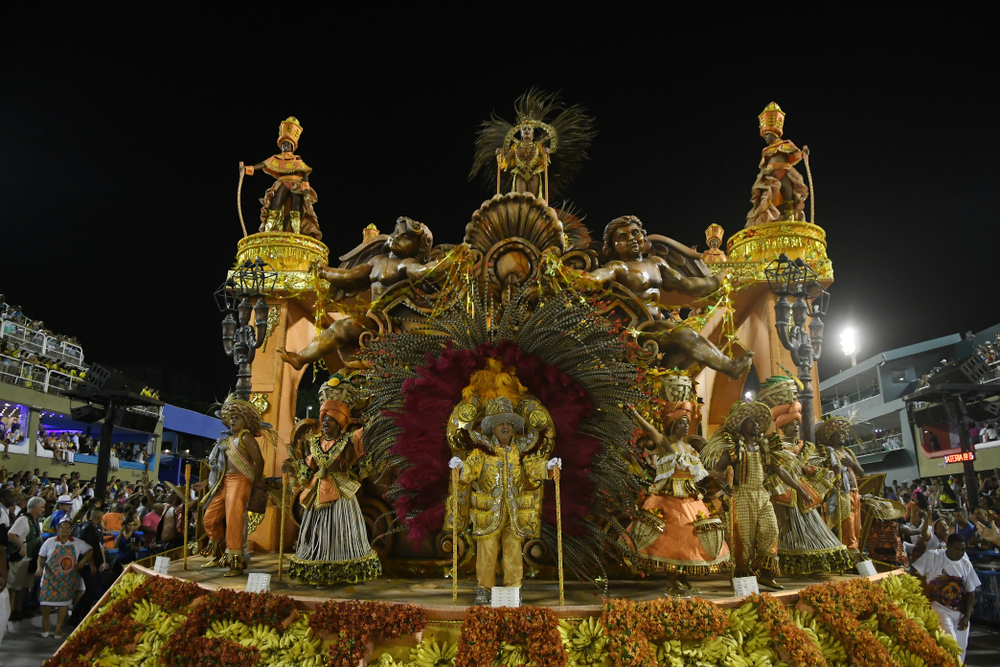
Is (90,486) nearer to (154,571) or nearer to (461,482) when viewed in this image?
(154,571)

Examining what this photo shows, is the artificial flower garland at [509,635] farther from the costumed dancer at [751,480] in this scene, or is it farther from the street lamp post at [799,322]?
the street lamp post at [799,322]

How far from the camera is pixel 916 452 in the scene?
23.3 m

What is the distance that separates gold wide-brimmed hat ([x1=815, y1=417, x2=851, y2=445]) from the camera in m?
6.98

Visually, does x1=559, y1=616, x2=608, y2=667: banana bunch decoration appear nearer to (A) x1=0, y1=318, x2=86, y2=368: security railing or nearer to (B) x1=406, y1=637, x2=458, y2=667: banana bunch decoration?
(B) x1=406, y1=637, x2=458, y2=667: banana bunch decoration

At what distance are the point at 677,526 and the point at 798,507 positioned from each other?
1765 mm

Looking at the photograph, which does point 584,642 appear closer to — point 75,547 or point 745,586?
point 745,586

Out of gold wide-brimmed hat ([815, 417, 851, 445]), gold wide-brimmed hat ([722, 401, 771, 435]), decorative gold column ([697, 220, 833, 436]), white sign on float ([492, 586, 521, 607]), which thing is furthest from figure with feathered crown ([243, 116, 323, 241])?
gold wide-brimmed hat ([815, 417, 851, 445])

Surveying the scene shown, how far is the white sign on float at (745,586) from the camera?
179 inches

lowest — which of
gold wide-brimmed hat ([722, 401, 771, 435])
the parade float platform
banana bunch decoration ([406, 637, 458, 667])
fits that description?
banana bunch decoration ([406, 637, 458, 667])

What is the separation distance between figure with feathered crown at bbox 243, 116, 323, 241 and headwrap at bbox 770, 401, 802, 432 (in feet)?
23.5

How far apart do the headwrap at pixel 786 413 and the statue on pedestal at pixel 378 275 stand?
12.3ft

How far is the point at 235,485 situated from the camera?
6.23 meters

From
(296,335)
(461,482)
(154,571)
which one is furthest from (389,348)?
(296,335)

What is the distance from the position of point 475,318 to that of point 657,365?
8.08ft
